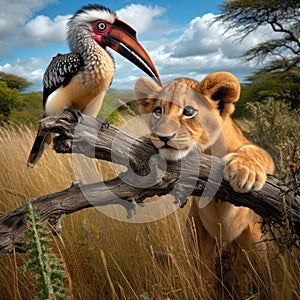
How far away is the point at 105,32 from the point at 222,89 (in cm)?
183

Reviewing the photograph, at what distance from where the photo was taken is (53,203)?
8.59ft

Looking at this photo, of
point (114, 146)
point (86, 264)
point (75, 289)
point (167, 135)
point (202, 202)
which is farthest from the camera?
point (86, 264)

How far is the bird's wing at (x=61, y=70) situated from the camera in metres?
3.85

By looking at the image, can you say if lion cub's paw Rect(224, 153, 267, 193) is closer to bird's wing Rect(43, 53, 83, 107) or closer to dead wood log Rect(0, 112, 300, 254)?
dead wood log Rect(0, 112, 300, 254)

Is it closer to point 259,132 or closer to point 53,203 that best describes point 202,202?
point 53,203

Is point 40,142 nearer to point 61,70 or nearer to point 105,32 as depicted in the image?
point 61,70

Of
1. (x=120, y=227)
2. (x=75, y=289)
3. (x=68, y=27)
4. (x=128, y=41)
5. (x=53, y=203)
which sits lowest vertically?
(x=75, y=289)

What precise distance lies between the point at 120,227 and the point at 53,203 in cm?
157

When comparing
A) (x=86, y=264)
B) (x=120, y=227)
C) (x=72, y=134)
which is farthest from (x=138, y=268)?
(x=72, y=134)

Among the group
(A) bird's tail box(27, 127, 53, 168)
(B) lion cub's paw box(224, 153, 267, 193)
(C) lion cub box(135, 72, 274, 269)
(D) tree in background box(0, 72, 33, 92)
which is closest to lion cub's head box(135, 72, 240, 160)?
(C) lion cub box(135, 72, 274, 269)

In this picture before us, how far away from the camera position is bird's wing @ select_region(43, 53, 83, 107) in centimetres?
385

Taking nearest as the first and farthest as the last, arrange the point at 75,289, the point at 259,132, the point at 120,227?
the point at 75,289 → the point at 120,227 → the point at 259,132

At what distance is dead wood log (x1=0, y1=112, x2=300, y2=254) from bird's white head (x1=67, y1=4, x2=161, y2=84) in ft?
5.76

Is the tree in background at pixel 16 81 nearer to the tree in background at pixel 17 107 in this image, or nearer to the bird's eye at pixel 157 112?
the tree in background at pixel 17 107
